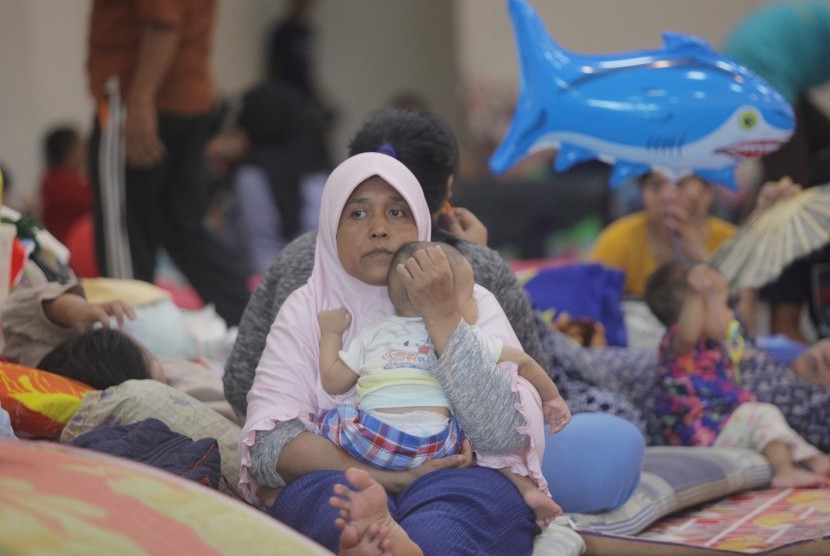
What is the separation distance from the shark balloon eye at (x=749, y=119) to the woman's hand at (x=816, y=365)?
2.52 ft

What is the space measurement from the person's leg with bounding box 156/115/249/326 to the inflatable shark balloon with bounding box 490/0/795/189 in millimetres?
1695

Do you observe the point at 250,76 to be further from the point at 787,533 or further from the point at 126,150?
the point at 787,533

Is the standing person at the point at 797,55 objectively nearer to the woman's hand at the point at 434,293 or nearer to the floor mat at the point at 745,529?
the floor mat at the point at 745,529

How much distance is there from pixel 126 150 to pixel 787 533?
241cm

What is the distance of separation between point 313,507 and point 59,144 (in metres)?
4.97

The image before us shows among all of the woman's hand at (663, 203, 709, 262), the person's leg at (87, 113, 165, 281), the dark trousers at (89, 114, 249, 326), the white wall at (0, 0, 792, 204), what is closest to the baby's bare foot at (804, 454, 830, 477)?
the woman's hand at (663, 203, 709, 262)

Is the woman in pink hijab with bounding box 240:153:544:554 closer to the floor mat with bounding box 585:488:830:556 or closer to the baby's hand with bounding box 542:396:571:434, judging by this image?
the baby's hand with bounding box 542:396:571:434

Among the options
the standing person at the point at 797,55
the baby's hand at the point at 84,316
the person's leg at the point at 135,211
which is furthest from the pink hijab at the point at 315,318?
the standing person at the point at 797,55

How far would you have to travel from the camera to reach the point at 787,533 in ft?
8.36

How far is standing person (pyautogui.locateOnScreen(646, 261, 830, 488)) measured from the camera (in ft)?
10.1

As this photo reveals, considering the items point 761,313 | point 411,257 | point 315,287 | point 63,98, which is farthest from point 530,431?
point 63,98

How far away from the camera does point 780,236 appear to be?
314 cm

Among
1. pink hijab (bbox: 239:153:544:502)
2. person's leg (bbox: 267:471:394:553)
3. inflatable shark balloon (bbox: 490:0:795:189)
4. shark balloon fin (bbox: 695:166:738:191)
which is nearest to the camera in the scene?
person's leg (bbox: 267:471:394:553)

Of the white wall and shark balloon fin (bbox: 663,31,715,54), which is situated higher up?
shark balloon fin (bbox: 663,31,715,54)
